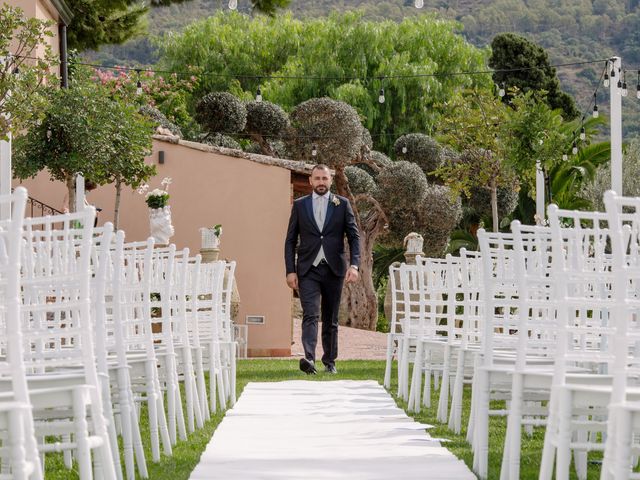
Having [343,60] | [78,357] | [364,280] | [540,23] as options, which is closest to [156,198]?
[78,357]

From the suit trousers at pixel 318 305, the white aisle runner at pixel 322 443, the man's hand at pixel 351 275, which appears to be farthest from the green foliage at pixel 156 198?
the white aisle runner at pixel 322 443

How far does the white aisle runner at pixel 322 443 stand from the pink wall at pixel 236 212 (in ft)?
29.7

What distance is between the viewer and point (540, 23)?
67438mm

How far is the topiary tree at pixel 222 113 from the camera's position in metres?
28.5

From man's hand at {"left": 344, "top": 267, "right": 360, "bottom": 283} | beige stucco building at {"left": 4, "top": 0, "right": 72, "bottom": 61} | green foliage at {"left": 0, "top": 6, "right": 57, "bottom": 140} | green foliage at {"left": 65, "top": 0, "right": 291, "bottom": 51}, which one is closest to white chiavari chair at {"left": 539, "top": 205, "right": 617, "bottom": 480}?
man's hand at {"left": 344, "top": 267, "right": 360, "bottom": 283}

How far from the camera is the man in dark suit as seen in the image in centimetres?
1171

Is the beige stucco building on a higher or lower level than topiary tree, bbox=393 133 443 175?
higher

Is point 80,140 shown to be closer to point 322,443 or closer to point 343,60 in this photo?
point 322,443

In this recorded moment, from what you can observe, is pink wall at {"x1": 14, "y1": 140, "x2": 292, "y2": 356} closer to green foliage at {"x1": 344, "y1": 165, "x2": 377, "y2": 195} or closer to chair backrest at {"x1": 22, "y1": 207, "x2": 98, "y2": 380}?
green foliage at {"x1": 344, "y1": 165, "x2": 377, "y2": 195}

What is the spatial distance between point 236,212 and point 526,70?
23931 millimetres

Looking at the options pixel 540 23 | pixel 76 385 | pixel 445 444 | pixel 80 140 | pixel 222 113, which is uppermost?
pixel 540 23

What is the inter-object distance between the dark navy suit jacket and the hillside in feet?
146

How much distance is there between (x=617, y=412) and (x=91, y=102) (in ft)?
42.5

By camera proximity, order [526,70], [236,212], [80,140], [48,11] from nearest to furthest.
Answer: [80,140], [236,212], [48,11], [526,70]
